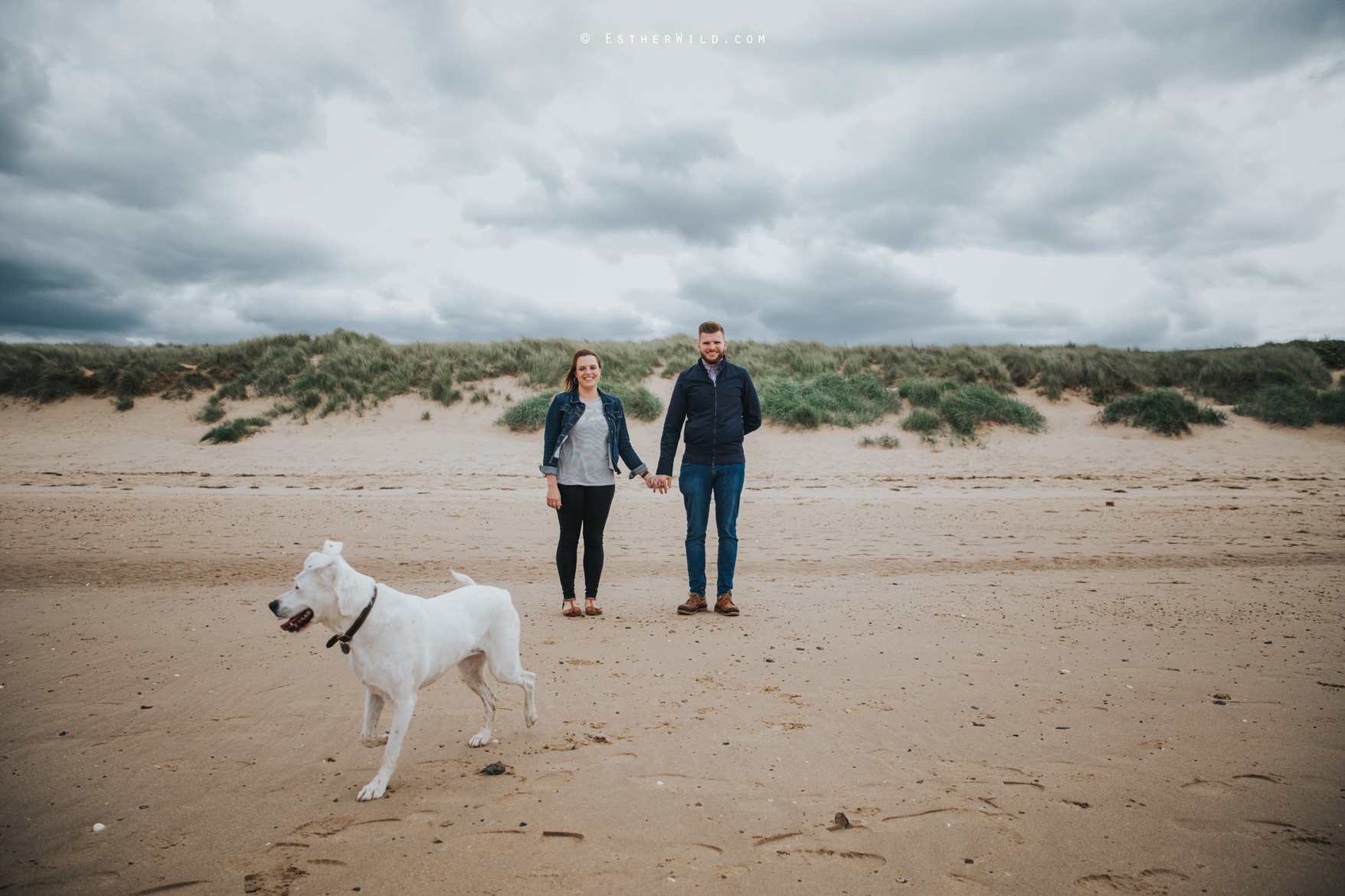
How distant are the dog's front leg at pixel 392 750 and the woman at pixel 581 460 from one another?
2.59m

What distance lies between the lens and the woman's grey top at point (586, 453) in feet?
17.7

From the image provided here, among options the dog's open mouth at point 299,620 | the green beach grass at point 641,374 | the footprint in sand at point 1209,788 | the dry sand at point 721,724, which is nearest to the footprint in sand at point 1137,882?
the dry sand at point 721,724

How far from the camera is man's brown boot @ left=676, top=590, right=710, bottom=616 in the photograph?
221 inches

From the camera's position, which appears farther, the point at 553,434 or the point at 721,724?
the point at 553,434

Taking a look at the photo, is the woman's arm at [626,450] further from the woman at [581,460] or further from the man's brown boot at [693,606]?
Result: the man's brown boot at [693,606]

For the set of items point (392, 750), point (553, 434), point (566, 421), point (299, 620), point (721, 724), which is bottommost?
point (721, 724)

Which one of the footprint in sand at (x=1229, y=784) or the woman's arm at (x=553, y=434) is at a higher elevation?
the woman's arm at (x=553, y=434)

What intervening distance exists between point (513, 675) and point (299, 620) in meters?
1.07

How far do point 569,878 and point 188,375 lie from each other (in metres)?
24.6

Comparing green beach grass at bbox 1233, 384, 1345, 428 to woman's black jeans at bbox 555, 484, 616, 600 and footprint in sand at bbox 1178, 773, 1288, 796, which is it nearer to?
footprint in sand at bbox 1178, 773, 1288, 796

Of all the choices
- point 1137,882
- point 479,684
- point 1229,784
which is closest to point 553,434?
point 479,684

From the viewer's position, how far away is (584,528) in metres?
5.67

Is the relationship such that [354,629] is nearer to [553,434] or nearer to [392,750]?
[392,750]

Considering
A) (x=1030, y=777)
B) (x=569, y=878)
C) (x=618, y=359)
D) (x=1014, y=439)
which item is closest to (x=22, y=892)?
(x=569, y=878)
